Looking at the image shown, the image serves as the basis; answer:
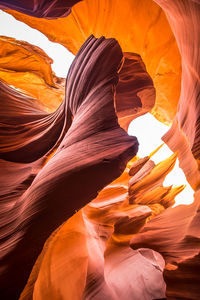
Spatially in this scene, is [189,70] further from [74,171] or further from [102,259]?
[102,259]

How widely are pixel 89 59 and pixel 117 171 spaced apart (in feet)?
2.70

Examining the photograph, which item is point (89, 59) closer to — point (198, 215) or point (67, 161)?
point (67, 161)

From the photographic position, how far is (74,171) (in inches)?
36.6

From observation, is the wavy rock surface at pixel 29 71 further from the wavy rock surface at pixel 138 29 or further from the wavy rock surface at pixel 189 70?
the wavy rock surface at pixel 189 70

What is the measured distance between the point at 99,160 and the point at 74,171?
0.11 m

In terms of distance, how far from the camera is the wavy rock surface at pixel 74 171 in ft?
2.77

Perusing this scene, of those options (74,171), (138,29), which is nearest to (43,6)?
(138,29)

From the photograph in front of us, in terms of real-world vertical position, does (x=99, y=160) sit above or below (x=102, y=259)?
above

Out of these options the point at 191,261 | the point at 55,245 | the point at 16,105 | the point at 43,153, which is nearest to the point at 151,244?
the point at 191,261

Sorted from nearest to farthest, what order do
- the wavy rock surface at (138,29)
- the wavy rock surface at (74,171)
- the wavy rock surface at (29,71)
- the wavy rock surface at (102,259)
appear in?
the wavy rock surface at (74,171), the wavy rock surface at (102,259), the wavy rock surface at (138,29), the wavy rock surface at (29,71)

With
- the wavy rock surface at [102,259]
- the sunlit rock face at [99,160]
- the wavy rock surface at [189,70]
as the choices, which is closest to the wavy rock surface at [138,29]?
the sunlit rock face at [99,160]

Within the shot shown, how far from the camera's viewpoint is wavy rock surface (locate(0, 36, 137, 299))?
33.3 inches

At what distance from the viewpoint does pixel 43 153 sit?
5.16 feet

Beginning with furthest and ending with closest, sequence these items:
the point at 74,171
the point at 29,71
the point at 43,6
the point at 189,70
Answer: the point at 29,71 → the point at 43,6 → the point at 189,70 → the point at 74,171
